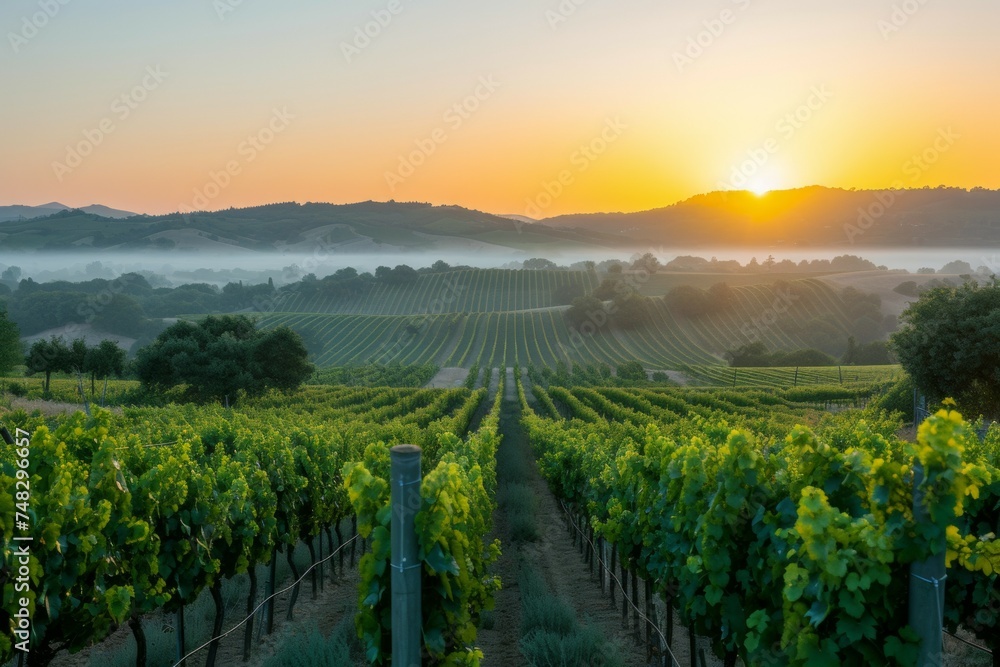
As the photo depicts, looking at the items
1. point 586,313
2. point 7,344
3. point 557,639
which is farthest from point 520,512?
point 586,313

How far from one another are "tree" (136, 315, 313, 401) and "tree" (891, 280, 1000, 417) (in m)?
36.5

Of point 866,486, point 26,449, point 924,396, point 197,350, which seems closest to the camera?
point 866,486

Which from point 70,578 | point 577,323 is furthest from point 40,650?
point 577,323

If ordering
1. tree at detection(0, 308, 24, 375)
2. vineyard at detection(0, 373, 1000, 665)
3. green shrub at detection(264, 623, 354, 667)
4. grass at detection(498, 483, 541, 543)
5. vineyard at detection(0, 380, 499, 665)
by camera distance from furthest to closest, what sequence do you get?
tree at detection(0, 308, 24, 375) < grass at detection(498, 483, 541, 543) < green shrub at detection(264, 623, 354, 667) < vineyard at detection(0, 380, 499, 665) < vineyard at detection(0, 373, 1000, 665)

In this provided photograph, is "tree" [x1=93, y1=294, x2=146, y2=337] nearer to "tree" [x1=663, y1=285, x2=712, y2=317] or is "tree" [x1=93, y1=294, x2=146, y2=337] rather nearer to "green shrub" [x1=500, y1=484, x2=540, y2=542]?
"tree" [x1=663, y1=285, x2=712, y2=317]

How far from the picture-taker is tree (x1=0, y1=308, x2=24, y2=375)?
4462cm

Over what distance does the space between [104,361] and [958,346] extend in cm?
5052

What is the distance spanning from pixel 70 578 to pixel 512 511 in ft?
34.4

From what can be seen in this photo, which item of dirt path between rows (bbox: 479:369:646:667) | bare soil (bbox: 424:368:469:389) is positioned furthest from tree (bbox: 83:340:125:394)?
dirt path between rows (bbox: 479:369:646:667)

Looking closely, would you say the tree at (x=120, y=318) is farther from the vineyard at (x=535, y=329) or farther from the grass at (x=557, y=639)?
the grass at (x=557, y=639)

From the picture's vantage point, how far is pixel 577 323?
326 ft

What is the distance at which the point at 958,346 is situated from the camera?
28.5 m

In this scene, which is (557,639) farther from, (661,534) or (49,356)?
(49,356)

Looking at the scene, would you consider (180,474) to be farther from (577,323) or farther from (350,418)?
(577,323)
